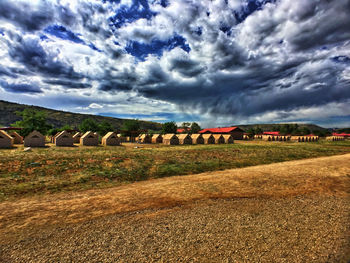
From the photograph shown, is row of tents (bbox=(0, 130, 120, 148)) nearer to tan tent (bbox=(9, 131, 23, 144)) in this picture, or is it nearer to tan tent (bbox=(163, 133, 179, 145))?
tan tent (bbox=(9, 131, 23, 144))

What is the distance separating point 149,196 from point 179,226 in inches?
172

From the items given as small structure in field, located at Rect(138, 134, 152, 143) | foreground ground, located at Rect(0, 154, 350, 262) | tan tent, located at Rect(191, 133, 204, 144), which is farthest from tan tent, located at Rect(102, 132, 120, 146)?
foreground ground, located at Rect(0, 154, 350, 262)

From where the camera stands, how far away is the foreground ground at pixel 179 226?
20.3 ft

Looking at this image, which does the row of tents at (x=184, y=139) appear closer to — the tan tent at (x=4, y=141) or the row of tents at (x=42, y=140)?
the row of tents at (x=42, y=140)

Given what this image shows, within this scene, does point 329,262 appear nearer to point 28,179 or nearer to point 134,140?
point 28,179

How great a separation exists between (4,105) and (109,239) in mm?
212940

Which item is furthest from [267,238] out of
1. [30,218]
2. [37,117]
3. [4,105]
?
[4,105]

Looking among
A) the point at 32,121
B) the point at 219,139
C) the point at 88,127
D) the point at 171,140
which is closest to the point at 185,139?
the point at 171,140

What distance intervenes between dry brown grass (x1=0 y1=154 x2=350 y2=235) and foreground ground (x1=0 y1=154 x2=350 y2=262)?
0.06 m

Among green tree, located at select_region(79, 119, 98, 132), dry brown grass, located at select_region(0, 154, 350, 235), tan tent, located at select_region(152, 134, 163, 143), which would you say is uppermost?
green tree, located at select_region(79, 119, 98, 132)

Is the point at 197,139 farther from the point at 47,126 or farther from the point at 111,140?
the point at 47,126

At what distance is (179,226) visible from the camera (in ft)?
26.2

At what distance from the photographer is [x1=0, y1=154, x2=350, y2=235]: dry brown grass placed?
8.91m

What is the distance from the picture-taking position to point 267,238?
7.13m
